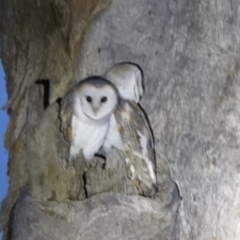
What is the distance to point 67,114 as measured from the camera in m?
0.98

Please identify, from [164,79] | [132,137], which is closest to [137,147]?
[132,137]

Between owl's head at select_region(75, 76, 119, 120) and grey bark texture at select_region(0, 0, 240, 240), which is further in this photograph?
grey bark texture at select_region(0, 0, 240, 240)

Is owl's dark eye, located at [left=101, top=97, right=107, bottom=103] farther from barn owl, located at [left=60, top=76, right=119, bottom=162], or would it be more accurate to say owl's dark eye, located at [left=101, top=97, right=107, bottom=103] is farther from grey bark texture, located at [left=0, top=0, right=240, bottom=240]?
grey bark texture, located at [left=0, top=0, right=240, bottom=240]

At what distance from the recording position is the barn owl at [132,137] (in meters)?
0.98

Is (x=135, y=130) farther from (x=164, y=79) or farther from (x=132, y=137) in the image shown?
(x=164, y=79)

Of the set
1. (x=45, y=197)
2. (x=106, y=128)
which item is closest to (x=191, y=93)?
(x=106, y=128)

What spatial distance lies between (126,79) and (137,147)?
0.10m

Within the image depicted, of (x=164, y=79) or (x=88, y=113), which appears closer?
(x=88, y=113)

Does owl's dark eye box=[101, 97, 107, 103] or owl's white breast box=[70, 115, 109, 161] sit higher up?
owl's dark eye box=[101, 97, 107, 103]

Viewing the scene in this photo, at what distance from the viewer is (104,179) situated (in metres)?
0.98

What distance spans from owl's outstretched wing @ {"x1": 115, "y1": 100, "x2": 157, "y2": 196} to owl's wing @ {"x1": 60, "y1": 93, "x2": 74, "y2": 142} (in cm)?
7

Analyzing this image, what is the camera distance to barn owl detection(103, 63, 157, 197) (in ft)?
3.21

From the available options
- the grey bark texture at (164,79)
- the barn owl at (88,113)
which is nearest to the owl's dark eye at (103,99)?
the barn owl at (88,113)

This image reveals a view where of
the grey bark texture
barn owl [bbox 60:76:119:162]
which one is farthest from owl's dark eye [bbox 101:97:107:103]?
the grey bark texture
